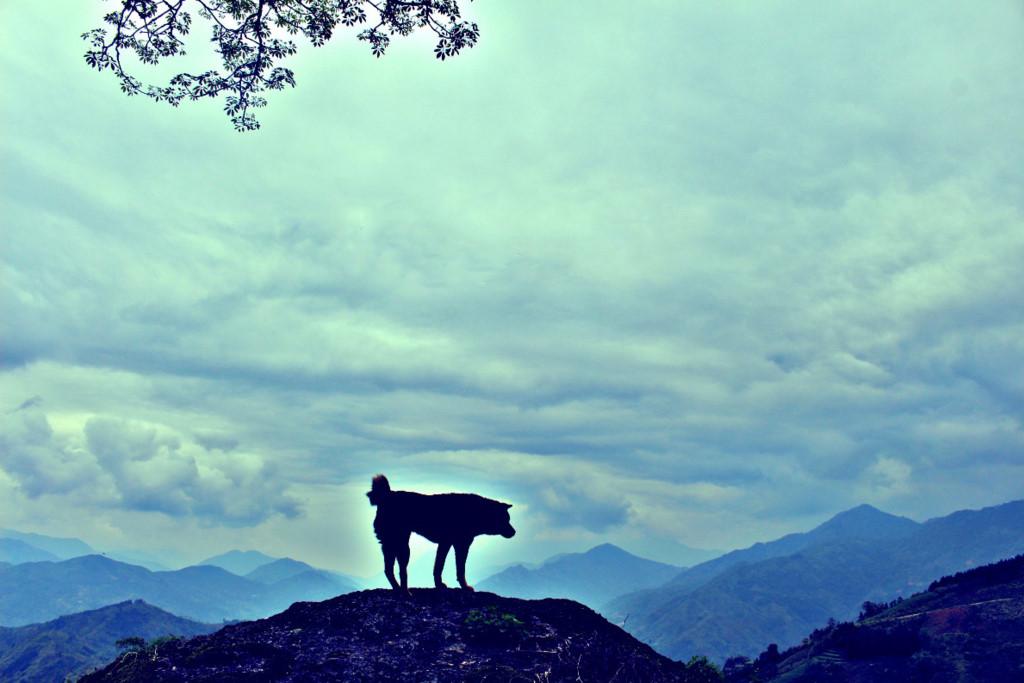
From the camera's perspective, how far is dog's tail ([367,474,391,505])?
27.1 metres

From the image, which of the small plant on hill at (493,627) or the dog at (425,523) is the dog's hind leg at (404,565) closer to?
the dog at (425,523)

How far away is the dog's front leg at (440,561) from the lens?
27.6m

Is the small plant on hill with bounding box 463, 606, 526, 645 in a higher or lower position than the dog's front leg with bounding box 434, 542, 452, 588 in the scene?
lower

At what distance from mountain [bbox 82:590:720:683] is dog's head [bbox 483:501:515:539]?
263cm

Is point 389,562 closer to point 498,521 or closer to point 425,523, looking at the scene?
point 425,523

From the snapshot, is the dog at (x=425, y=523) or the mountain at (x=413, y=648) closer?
the mountain at (x=413, y=648)

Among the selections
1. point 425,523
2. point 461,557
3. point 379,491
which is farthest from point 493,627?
point 379,491

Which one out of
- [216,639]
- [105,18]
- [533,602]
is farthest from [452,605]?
[105,18]

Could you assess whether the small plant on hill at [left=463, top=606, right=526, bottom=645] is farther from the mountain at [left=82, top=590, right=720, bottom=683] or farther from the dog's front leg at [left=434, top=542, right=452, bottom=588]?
the dog's front leg at [left=434, top=542, right=452, bottom=588]

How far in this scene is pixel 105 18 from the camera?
16547 millimetres

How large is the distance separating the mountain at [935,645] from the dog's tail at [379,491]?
96.2 m

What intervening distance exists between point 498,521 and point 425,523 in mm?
3071

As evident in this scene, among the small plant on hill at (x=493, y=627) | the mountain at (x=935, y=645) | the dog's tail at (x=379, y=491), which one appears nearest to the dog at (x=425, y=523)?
the dog's tail at (x=379, y=491)

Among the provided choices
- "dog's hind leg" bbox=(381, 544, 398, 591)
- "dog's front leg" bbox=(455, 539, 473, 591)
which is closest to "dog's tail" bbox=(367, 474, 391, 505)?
"dog's hind leg" bbox=(381, 544, 398, 591)
